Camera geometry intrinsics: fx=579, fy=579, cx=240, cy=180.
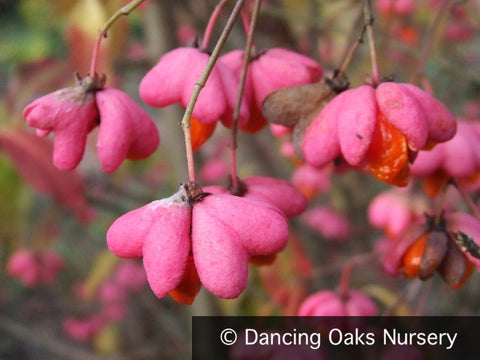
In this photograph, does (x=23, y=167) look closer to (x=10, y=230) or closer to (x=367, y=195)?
(x=10, y=230)

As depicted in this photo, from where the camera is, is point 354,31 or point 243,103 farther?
point 354,31

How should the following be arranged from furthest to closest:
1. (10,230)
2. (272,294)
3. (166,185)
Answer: (166,185) → (272,294) → (10,230)

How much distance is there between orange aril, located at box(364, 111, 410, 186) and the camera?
53 centimetres

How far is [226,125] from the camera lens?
1.95ft

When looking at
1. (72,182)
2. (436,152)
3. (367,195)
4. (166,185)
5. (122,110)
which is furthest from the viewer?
(166,185)

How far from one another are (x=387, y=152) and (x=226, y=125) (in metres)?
0.16

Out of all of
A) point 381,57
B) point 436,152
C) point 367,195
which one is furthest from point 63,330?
point 436,152

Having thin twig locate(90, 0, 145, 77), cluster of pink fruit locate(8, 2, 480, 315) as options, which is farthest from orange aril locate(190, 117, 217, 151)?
thin twig locate(90, 0, 145, 77)

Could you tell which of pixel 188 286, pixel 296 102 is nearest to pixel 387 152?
A: pixel 296 102

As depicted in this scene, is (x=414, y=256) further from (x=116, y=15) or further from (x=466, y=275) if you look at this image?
(x=116, y=15)

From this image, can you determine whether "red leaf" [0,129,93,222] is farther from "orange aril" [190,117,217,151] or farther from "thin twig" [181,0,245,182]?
"thin twig" [181,0,245,182]

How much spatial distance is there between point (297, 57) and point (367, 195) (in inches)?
57.2

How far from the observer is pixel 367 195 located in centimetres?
203

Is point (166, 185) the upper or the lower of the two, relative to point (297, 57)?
upper
